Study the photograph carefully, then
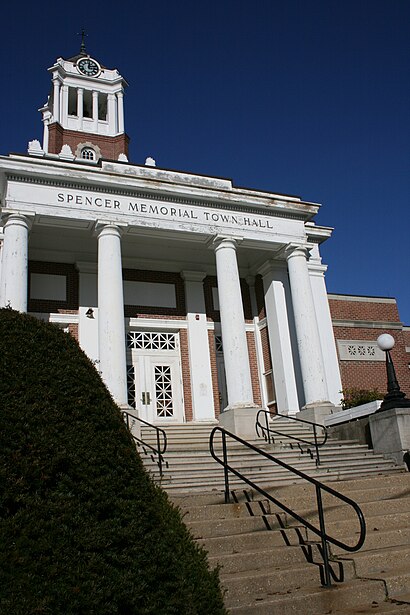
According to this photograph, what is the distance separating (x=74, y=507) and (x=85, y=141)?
108ft

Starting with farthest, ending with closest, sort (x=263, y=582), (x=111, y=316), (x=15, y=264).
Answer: (x=111, y=316)
(x=15, y=264)
(x=263, y=582)

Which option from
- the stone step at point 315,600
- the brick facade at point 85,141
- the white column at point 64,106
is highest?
the white column at point 64,106

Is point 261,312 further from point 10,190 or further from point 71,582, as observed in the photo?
point 71,582

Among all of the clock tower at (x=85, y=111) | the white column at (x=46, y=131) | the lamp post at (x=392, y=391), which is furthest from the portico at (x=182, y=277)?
the white column at (x=46, y=131)

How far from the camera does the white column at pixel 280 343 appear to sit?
18484 mm

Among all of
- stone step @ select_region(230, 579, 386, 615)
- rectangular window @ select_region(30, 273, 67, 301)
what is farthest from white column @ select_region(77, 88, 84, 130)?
stone step @ select_region(230, 579, 386, 615)

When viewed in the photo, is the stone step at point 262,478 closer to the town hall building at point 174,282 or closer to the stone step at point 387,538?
the stone step at point 387,538

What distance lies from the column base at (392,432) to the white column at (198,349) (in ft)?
21.6

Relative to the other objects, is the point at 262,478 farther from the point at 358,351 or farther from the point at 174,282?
the point at 358,351

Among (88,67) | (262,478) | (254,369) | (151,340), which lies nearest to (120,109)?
(88,67)

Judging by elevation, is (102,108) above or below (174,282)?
above

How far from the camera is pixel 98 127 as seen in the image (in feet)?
116

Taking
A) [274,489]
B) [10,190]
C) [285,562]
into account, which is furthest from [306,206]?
[285,562]

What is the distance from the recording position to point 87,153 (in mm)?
34344
